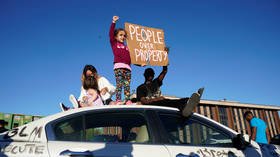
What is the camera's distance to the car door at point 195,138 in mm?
2744

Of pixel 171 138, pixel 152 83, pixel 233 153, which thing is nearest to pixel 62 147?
pixel 171 138

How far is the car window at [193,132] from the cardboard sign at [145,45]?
200 centimetres

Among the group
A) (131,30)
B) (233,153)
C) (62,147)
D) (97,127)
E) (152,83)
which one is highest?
(131,30)

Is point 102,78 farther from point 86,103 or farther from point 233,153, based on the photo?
point 233,153

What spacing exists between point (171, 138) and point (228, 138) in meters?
0.74

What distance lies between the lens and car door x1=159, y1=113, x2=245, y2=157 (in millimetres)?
2744

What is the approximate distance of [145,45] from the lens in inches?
203

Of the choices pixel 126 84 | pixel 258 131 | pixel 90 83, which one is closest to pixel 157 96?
pixel 126 84

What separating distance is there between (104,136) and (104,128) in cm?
13

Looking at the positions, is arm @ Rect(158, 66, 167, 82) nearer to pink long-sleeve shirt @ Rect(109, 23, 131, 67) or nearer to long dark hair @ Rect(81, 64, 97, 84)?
pink long-sleeve shirt @ Rect(109, 23, 131, 67)

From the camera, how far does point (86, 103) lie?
12.8 feet

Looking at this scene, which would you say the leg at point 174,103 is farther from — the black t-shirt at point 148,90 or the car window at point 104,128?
the black t-shirt at point 148,90

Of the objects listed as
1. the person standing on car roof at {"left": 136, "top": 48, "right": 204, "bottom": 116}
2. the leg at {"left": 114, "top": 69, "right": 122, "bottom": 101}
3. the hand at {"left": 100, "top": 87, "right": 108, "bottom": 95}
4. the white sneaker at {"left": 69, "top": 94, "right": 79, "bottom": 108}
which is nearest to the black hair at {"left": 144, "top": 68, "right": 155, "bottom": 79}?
the person standing on car roof at {"left": 136, "top": 48, "right": 204, "bottom": 116}

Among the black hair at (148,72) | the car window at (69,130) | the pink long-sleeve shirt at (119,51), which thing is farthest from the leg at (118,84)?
the car window at (69,130)
